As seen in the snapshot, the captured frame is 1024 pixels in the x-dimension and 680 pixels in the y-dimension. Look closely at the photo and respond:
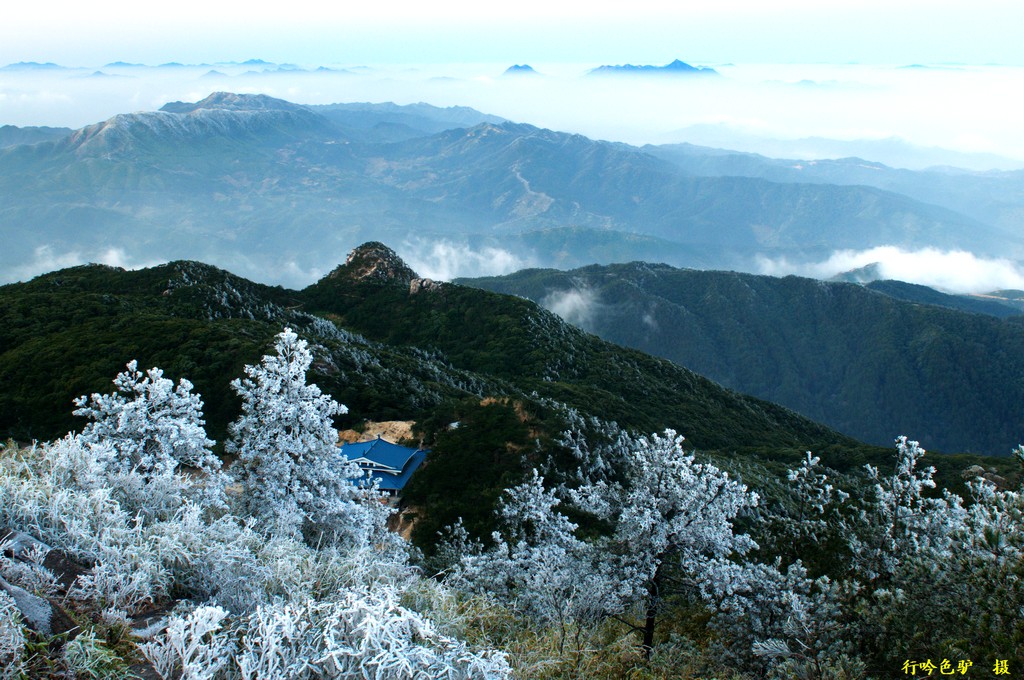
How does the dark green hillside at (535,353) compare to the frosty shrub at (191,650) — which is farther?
the dark green hillside at (535,353)

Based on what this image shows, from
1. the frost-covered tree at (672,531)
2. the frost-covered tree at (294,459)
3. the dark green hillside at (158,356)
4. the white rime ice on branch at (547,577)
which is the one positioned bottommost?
the dark green hillside at (158,356)

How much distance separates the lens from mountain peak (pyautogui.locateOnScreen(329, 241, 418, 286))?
95125 mm

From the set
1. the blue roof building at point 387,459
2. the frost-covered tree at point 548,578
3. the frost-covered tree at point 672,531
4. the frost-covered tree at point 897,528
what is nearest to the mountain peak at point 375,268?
the blue roof building at point 387,459

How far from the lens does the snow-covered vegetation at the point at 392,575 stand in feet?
24.6

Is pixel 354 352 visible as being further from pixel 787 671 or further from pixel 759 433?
pixel 759 433

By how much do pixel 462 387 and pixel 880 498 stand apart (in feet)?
137

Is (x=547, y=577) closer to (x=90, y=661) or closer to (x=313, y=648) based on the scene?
(x=313, y=648)

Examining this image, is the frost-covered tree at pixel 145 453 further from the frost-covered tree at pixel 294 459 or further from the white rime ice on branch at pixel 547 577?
the white rime ice on branch at pixel 547 577

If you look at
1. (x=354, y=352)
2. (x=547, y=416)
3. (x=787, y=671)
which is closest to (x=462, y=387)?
(x=354, y=352)

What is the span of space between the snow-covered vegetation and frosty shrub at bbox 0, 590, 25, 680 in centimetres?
3

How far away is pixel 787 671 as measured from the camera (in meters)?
11.3

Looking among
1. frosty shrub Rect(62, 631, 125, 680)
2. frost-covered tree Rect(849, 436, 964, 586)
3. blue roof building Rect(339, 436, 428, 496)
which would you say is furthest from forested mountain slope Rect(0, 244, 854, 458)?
frosty shrub Rect(62, 631, 125, 680)

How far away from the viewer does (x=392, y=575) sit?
10.7 m

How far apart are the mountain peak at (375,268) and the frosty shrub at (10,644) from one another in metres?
89.6
